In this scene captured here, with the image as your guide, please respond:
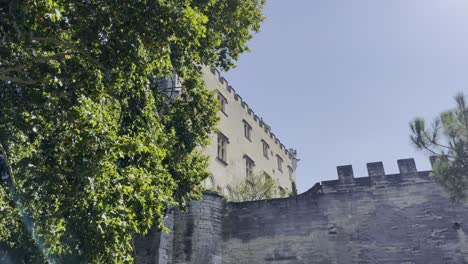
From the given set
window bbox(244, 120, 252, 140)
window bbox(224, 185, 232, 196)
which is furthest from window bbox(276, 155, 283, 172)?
window bbox(224, 185, 232, 196)

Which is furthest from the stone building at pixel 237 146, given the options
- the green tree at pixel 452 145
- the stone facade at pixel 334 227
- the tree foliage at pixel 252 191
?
the green tree at pixel 452 145

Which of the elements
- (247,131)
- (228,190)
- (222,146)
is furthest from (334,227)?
(247,131)

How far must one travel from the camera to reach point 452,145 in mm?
10094

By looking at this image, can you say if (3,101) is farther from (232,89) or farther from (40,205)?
(232,89)

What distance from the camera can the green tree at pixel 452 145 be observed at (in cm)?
988

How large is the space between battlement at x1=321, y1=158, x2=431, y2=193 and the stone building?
5802 mm

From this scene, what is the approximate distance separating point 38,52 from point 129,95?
1817 mm

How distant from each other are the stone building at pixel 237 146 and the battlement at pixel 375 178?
5802mm

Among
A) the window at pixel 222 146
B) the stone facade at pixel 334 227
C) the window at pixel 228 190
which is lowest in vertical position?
the stone facade at pixel 334 227

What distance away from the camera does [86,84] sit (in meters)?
7.33

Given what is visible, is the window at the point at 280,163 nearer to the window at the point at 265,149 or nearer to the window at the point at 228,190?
the window at the point at 265,149

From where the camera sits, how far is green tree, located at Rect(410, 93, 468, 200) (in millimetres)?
9883

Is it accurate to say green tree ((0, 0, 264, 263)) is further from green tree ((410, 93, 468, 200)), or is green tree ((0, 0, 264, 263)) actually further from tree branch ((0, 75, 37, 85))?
green tree ((410, 93, 468, 200))

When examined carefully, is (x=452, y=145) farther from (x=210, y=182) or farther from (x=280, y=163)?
(x=280, y=163)
